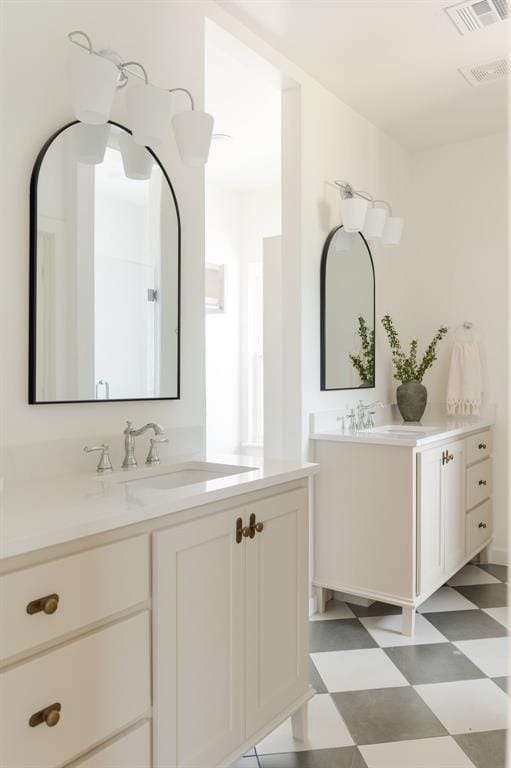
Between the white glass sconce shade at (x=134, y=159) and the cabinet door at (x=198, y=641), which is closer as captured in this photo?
the cabinet door at (x=198, y=641)

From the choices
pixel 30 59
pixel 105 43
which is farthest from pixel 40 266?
pixel 105 43

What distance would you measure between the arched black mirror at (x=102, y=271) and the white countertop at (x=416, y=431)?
1026mm

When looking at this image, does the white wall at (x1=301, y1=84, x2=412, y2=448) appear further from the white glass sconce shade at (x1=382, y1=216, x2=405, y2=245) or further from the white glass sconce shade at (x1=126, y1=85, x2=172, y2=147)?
the white glass sconce shade at (x1=126, y1=85, x2=172, y2=147)

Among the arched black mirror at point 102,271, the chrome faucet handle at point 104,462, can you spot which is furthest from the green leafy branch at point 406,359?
the chrome faucet handle at point 104,462

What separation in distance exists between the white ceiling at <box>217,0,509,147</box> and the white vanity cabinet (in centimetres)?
186

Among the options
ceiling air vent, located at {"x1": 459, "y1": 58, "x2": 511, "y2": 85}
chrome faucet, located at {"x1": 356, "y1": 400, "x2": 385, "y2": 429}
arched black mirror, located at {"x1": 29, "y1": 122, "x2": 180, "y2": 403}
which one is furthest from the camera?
chrome faucet, located at {"x1": 356, "y1": 400, "x2": 385, "y2": 429}

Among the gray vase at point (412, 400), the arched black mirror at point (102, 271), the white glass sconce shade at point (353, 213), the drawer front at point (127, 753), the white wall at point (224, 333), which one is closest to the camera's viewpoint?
the drawer front at point (127, 753)

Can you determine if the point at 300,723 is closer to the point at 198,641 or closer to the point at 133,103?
the point at 198,641

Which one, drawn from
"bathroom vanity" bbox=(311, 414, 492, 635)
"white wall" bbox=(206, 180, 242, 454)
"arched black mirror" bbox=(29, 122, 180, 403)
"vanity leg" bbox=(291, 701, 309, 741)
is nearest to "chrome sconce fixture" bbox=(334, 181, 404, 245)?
"bathroom vanity" bbox=(311, 414, 492, 635)

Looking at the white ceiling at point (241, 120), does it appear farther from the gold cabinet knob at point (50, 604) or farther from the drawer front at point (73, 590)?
the gold cabinet knob at point (50, 604)

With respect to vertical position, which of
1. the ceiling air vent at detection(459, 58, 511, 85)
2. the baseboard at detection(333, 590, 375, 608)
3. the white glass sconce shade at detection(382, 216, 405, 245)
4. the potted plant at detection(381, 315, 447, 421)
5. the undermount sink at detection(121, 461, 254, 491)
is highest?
the ceiling air vent at detection(459, 58, 511, 85)

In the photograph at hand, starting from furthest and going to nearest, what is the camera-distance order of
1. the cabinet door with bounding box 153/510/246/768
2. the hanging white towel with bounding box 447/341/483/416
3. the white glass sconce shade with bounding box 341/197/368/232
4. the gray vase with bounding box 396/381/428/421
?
1. the hanging white towel with bounding box 447/341/483/416
2. the gray vase with bounding box 396/381/428/421
3. the white glass sconce shade with bounding box 341/197/368/232
4. the cabinet door with bounding box 153/510/246/768

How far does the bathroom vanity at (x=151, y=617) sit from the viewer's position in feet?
3.58

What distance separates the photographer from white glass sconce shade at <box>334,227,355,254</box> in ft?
9.96
